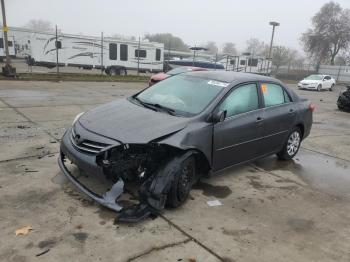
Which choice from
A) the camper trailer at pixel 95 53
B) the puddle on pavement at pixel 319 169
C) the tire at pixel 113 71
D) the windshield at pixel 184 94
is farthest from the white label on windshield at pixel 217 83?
the tire at pixel 113 71

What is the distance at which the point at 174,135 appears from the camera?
4.10 metres

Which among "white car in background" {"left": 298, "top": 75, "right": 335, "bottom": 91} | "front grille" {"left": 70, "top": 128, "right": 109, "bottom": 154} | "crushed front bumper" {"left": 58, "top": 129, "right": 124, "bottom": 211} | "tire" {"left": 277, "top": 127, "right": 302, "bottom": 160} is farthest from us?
"white car in background" {"left": 298, "top": 75, "right": 335, "bottom": 91}

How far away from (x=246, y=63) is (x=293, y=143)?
112 feet

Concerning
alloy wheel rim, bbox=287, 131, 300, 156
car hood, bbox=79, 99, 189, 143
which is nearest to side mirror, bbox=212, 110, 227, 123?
car hood, bbox=79, 99, 189, 143

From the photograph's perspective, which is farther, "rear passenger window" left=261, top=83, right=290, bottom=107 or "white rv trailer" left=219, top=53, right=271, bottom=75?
"white rv trailer" left=219, top=53, right=271, bottom=75

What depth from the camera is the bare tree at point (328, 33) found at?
55.9m

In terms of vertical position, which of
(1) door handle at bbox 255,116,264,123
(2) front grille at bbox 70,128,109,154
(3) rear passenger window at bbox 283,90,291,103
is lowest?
(2) front grille at bbox 70,128,109,154

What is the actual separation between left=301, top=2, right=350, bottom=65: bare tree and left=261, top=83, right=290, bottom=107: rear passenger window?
54.9 meters

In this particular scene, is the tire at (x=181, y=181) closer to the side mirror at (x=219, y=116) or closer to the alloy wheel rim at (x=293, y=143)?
the side mirror at (x=219, y=116)

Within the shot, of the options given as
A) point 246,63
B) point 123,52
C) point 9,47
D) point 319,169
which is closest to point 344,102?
point 319,169

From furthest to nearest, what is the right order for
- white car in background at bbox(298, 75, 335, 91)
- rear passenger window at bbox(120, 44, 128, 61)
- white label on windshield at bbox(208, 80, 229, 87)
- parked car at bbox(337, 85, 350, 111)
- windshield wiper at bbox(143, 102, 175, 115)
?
1. white car in background at bbox(298, 75, 335, 91)
2. rear passenger window at bbox(120, 44, 128, 61)
3. parked car at bbox(337, 85, 350, 111)
4. white label on windshield at bbox(208, 80, 229, 87)
5. windshield wiper at bbox(143, 102, 175, 115)

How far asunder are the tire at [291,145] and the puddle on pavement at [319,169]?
11cm

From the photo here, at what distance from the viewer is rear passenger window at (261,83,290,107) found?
5.62 metres

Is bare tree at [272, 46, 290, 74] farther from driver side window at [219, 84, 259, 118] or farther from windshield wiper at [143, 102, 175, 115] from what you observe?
windshield wiper at [143, 102, 175, 115]
